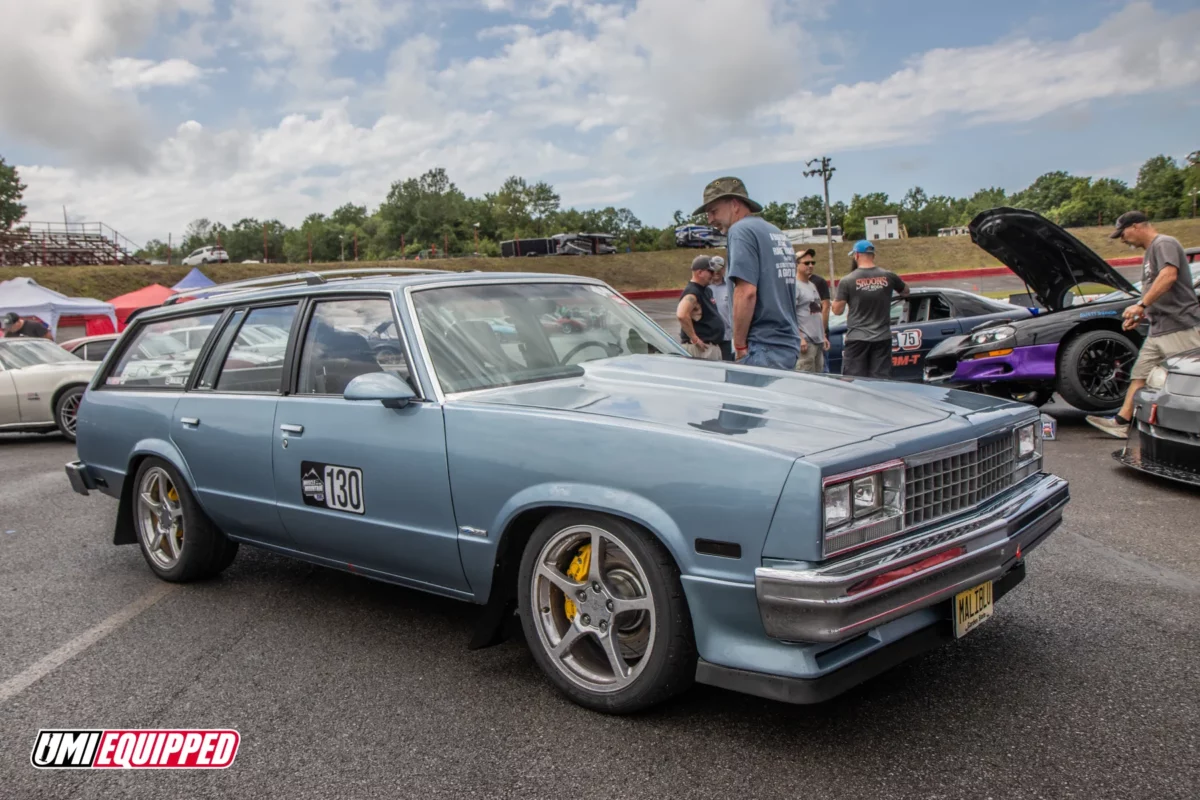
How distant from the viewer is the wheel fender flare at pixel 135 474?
4414mm

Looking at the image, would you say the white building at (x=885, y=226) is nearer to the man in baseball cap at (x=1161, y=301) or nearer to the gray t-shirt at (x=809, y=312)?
the gray t-shirt at (x=809, y=312)

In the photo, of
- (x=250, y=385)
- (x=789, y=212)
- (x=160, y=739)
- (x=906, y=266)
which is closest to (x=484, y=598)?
(x=160, y=739)

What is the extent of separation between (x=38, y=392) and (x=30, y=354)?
71 centimetres

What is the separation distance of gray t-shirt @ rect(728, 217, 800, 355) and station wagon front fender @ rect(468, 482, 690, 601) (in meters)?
2.20

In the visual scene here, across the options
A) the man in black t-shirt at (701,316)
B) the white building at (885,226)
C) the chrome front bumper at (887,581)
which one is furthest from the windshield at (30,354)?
the white building at (885,226)

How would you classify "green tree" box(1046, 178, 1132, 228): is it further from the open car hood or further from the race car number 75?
the race car number 75

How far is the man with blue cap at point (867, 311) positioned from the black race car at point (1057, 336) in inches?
41.3

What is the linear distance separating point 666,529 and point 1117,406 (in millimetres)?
7472

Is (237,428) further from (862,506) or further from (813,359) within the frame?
(813,359)

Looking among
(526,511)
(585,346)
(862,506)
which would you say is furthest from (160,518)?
(862,506)

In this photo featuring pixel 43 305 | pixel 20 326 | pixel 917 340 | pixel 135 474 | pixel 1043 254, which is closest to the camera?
pixel 135 474

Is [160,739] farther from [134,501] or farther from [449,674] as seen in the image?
[134,501]

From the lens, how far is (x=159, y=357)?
191 inches

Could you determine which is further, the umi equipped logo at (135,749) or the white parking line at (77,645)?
the white parking line at (77,645)
